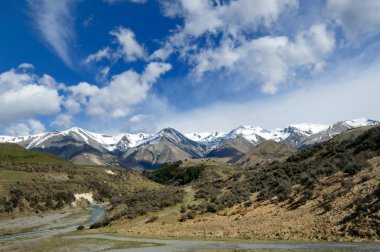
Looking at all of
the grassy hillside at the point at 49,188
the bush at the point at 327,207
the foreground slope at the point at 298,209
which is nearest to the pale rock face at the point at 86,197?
the grassy hillside at the point at 49,188

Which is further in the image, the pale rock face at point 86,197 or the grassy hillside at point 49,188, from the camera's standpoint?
the pale rock face at point 86,197

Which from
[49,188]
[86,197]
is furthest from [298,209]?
[86,197]

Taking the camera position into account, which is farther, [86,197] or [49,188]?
[86,197]

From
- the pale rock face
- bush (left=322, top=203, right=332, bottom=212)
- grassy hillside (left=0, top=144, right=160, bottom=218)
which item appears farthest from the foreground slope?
the pale rock face

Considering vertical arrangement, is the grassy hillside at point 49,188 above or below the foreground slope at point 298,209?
above

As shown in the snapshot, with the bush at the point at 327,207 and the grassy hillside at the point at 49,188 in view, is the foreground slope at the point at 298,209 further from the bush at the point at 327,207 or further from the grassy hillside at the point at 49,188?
the grassy hillside at the point at 49,188

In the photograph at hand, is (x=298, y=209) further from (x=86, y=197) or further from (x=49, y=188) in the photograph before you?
(x=86, y=197)

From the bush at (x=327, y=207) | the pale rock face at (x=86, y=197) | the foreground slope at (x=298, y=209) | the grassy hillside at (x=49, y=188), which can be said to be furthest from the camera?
the pale rock face at (x=86, y=197)

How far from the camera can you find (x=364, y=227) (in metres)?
29.5

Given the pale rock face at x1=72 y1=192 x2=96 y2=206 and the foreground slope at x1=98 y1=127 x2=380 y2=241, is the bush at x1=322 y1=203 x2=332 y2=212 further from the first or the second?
the pale rock face at x1=72 y1=192 x2=96 y2=206

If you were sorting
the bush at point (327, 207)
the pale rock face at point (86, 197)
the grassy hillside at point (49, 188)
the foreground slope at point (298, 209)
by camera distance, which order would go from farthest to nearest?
the pale rock face at point (86, 197)
the grassy hillside at point (49, 188)
the bush at point (327, 207)
the foreground slope at point (298, 209)

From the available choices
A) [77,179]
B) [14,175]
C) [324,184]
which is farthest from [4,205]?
[324,184]

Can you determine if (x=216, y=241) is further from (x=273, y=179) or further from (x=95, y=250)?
(x=273, y=179)

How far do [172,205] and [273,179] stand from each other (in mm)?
18905
